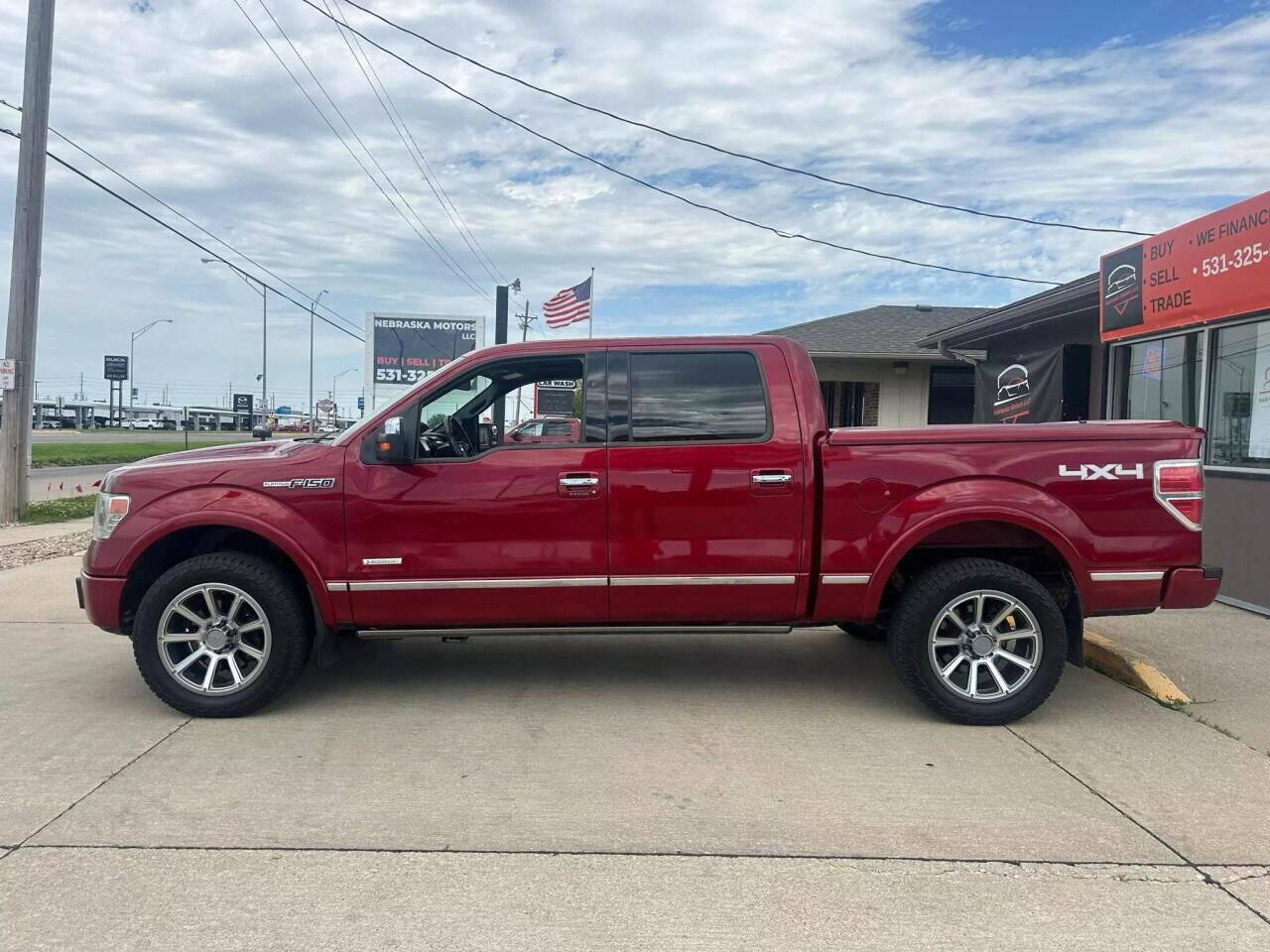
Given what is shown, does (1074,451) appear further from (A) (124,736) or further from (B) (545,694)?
(A) (124,736)

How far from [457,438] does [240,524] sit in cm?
120

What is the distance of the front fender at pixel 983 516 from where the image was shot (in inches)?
185

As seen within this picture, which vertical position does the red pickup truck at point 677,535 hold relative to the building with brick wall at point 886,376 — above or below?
below

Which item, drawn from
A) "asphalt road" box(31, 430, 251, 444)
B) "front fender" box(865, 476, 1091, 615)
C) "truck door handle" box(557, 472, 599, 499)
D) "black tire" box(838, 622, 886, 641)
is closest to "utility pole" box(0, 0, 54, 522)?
"truck door handle" box(557, 472, 599, 499)

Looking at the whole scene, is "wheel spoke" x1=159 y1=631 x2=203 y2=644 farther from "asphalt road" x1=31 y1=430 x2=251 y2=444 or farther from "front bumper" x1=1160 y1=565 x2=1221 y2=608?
"asphalt road" x1=31 y1=430 x2=251 y2=444

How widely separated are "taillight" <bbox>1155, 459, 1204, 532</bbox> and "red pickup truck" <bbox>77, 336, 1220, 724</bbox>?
0.4 inches

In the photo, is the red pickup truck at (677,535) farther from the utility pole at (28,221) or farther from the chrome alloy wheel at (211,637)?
the utility pole at (28,221)

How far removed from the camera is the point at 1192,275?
25.5ft

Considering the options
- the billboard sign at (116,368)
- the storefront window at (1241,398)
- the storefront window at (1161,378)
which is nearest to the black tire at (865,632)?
the storefront window at (1241,398)

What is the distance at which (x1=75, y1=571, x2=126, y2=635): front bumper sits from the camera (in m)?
4.83

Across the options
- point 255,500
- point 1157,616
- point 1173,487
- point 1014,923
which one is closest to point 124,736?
point 255,500

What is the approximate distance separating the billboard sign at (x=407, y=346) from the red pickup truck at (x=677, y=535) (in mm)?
19294

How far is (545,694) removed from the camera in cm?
536

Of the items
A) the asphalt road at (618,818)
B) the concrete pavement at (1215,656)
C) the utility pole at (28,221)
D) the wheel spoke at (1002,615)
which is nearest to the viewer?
the asphalt road at (618,818)
